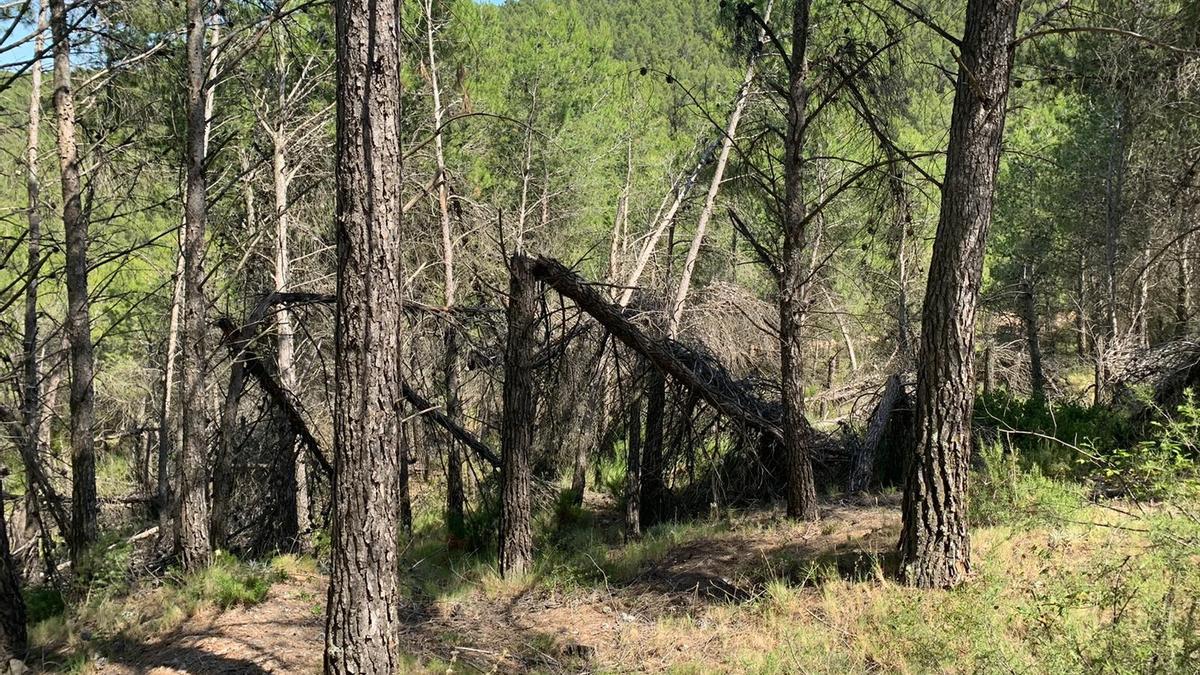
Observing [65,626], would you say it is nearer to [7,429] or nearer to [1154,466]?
[7,429]

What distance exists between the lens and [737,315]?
11.2 metres

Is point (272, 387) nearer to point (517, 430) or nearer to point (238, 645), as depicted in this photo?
point (517, 430)

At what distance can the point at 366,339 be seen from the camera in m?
4.41

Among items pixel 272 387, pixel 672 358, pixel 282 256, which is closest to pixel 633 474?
pixel 672 358

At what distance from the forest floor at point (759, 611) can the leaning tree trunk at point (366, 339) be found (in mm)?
1340

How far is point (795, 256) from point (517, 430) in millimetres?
3159

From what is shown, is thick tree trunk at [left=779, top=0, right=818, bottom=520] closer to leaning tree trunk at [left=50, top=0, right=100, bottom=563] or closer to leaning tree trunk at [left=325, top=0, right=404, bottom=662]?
leaning tree trunk at [left=325, top=0, right=404, bottom=662]

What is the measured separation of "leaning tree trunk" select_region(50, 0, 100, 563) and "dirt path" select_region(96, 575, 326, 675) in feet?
10.1

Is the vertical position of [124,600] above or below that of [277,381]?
below

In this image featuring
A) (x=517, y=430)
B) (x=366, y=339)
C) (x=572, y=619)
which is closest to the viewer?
(x=366, y=339)

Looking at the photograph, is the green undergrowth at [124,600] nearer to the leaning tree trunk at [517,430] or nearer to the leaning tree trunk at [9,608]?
the leaning tree trunk at [9,608]

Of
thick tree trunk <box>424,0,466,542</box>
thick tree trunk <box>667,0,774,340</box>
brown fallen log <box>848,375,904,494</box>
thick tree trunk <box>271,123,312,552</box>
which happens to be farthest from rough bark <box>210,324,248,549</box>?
brown fallen log <box>848,375,904,494</box>

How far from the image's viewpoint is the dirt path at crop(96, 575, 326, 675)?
570cm

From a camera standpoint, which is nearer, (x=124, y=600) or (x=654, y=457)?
(x=124, y=600)
